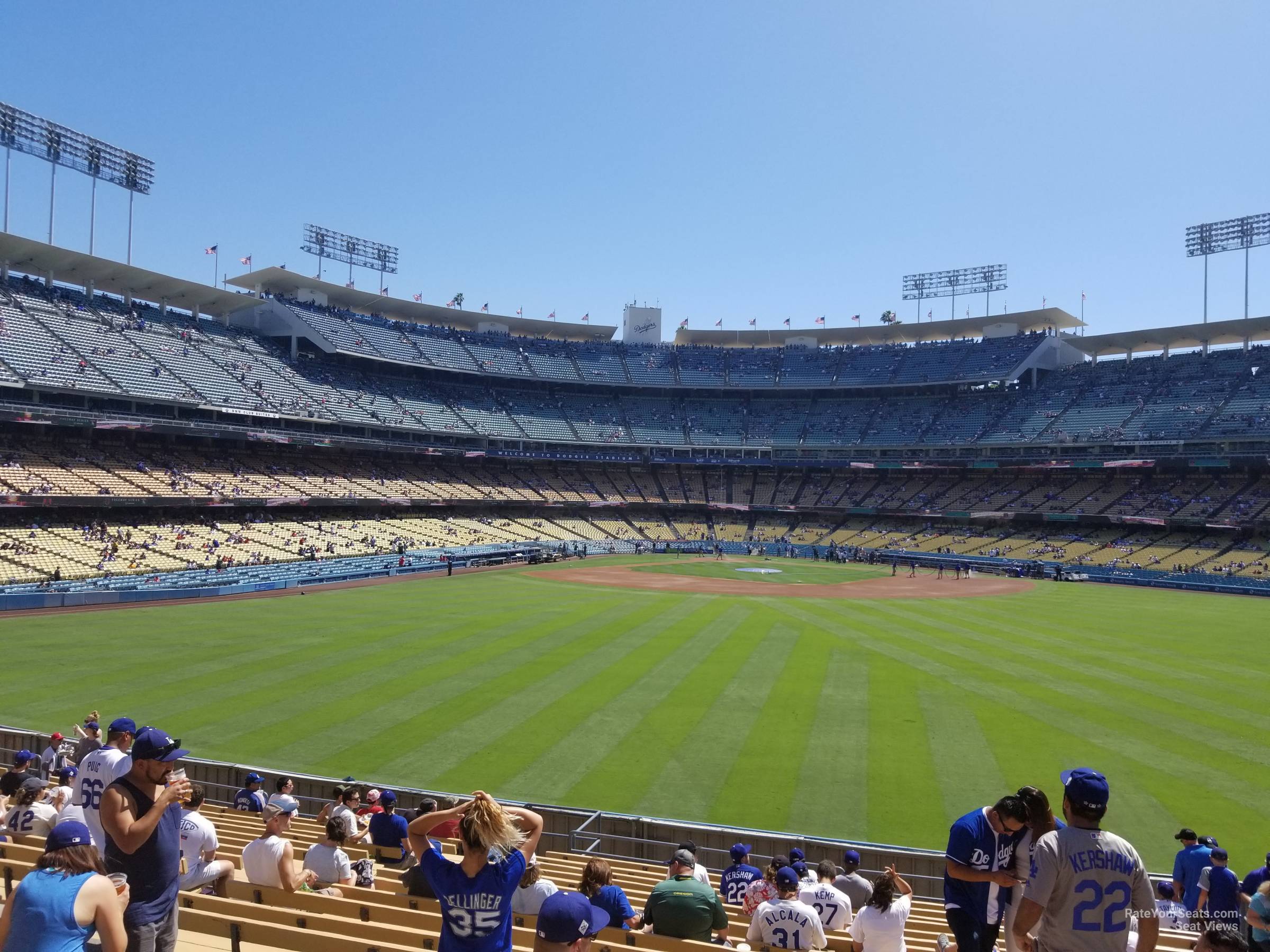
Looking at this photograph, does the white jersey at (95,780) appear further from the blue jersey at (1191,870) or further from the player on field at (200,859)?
the blue jersey at (1191,870)

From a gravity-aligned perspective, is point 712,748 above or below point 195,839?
below

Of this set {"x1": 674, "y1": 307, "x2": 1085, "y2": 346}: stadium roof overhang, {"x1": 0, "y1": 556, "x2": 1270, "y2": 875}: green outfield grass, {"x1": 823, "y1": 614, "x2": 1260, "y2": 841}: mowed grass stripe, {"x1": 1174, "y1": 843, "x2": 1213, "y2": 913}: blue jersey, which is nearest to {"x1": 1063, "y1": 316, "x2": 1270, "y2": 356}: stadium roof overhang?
{"x1": 674, "y1": 307, "x2": 1085, "y2": 346}: stadium roof overhang

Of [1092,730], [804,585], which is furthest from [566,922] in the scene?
[804,585]

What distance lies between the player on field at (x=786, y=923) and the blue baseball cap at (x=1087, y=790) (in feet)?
10.5

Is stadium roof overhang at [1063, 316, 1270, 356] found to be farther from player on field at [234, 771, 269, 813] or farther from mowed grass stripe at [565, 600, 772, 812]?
player on field at [234, 771, 269, 813]

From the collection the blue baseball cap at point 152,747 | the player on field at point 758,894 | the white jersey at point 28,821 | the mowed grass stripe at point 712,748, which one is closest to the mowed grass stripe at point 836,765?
the mowed grass stripe at point 712,748

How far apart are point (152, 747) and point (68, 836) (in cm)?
107

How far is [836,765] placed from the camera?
54.7 feet

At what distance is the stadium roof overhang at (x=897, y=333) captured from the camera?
8888 centimetres

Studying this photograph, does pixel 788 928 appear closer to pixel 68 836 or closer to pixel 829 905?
pixel 829 905

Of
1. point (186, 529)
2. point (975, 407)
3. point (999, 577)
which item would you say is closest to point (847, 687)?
point (999, 577)

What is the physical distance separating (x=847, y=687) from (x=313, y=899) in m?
18.8

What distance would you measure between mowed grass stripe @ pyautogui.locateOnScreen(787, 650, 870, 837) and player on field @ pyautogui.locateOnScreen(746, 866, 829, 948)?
698 cm

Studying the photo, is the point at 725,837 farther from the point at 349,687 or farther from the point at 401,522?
the point at 401,522
